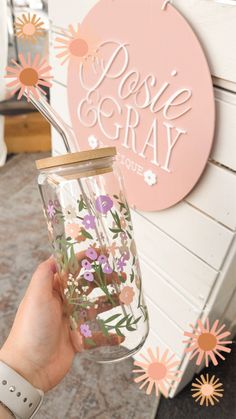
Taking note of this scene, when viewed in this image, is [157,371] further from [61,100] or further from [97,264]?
[61,100]

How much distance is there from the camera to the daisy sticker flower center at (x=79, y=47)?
0.75 m

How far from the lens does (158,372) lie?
1.04 m

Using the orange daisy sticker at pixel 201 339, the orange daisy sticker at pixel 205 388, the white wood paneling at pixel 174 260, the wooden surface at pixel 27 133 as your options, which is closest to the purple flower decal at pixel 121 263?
the white wood paneling at pixel 174 260

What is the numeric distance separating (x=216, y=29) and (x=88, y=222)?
0.35m

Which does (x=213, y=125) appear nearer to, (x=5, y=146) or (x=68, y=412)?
(x=68, y=412)

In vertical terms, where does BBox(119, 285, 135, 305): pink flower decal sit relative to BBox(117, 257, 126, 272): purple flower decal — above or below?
below

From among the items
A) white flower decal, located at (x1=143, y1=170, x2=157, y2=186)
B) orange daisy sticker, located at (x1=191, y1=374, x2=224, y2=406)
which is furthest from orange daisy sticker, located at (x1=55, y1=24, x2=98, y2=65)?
orange daisy sticker, located at (x1=191, y1=374, x2=224, y2=406)

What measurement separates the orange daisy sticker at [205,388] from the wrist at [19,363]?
606 mm

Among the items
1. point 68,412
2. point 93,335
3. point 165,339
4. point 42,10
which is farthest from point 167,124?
point 68,412

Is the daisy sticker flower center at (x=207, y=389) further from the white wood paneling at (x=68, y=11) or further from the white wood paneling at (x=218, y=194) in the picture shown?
the white wood paneling at (x=68, y=11)

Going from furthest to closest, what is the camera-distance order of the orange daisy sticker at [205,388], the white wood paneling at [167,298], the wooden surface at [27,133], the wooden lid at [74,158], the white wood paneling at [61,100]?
the wooden surface at [27,133] < the orange daisy sticker at [205,388] < the white wood paneling at [61,100] < the white wood paneling at [167,298] < the wooden lid at [74,158]

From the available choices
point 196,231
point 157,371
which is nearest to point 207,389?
point 157,371

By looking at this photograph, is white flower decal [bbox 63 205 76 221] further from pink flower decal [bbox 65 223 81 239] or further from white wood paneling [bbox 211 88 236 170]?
white wood paneling [bbox 211 88 236 170]

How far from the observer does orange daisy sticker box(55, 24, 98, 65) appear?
0.73 metres
